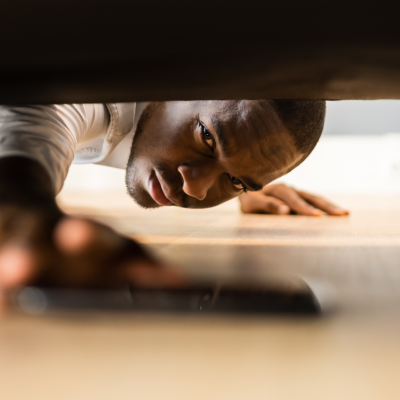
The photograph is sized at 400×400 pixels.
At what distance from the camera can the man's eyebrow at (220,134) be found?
29.5 inches

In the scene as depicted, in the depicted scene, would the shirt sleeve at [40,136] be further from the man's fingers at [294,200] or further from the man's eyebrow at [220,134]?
the man's fingers at [294,200]

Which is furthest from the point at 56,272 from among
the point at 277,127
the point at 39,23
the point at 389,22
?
the point at 277,127

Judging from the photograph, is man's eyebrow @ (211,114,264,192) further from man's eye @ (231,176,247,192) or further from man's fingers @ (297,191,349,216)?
man's fingers @ (297,191,349,216)

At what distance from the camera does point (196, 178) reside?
802 millimetres

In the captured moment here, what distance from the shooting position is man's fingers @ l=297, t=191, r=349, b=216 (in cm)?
135

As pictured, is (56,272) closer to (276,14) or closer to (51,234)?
(51,234)

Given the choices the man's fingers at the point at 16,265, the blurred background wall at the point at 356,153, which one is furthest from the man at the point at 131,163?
the blurred background wall at the point at 356,153

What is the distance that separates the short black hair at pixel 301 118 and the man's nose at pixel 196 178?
0.17m

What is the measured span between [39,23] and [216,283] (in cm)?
21

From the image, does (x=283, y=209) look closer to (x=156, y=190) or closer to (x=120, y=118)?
(x=156, y=190)

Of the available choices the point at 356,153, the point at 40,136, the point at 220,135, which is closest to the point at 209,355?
the point at 40,136

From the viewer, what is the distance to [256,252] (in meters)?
0.50

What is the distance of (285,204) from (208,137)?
720 millimetres

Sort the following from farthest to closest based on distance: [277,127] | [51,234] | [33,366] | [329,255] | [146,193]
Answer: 1. [146,193]
2. [277,127]
3. [329,255]
4. [51,234]
5. [33,366]
